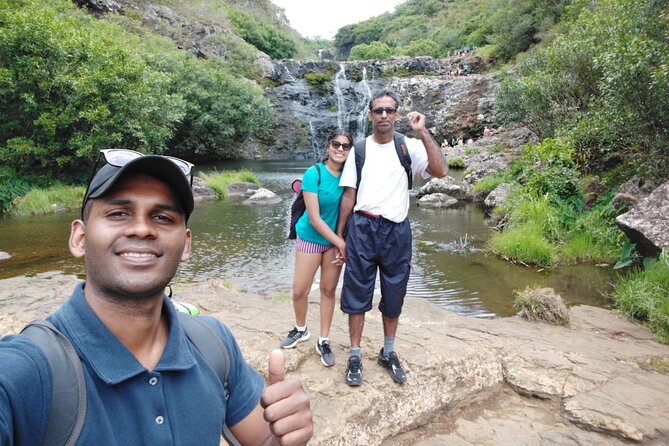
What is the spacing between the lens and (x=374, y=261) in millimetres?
3062

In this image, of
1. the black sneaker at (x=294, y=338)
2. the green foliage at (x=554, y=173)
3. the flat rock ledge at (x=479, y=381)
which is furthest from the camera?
the green foliage at (x=554, y=173)

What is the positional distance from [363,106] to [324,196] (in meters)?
26.6

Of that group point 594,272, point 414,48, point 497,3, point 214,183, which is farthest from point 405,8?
point 594,272

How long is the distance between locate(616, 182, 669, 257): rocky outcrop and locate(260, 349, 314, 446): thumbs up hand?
19.9 feet

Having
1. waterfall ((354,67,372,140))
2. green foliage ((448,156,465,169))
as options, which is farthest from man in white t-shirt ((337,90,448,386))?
waterfall ((354,67,372,140))

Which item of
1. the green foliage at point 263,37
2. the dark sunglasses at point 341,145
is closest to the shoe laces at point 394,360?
the dark sunglasses at point 341,145

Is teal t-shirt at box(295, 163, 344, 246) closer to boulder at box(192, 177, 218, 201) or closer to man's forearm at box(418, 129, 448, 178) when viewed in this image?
man's forearm at box(418, 129, 448, 178)

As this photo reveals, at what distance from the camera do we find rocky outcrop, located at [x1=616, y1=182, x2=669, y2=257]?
18.5 feet

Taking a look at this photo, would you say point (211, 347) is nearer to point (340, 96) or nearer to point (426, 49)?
point (340, 96)

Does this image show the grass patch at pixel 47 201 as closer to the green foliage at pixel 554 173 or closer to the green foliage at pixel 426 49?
the green foliage at pixel 554 173

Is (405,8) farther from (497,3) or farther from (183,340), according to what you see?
(183,340)

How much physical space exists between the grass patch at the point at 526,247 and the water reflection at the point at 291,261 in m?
0.22

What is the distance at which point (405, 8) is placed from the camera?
72562mm

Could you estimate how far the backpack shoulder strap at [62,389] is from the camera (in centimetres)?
94
